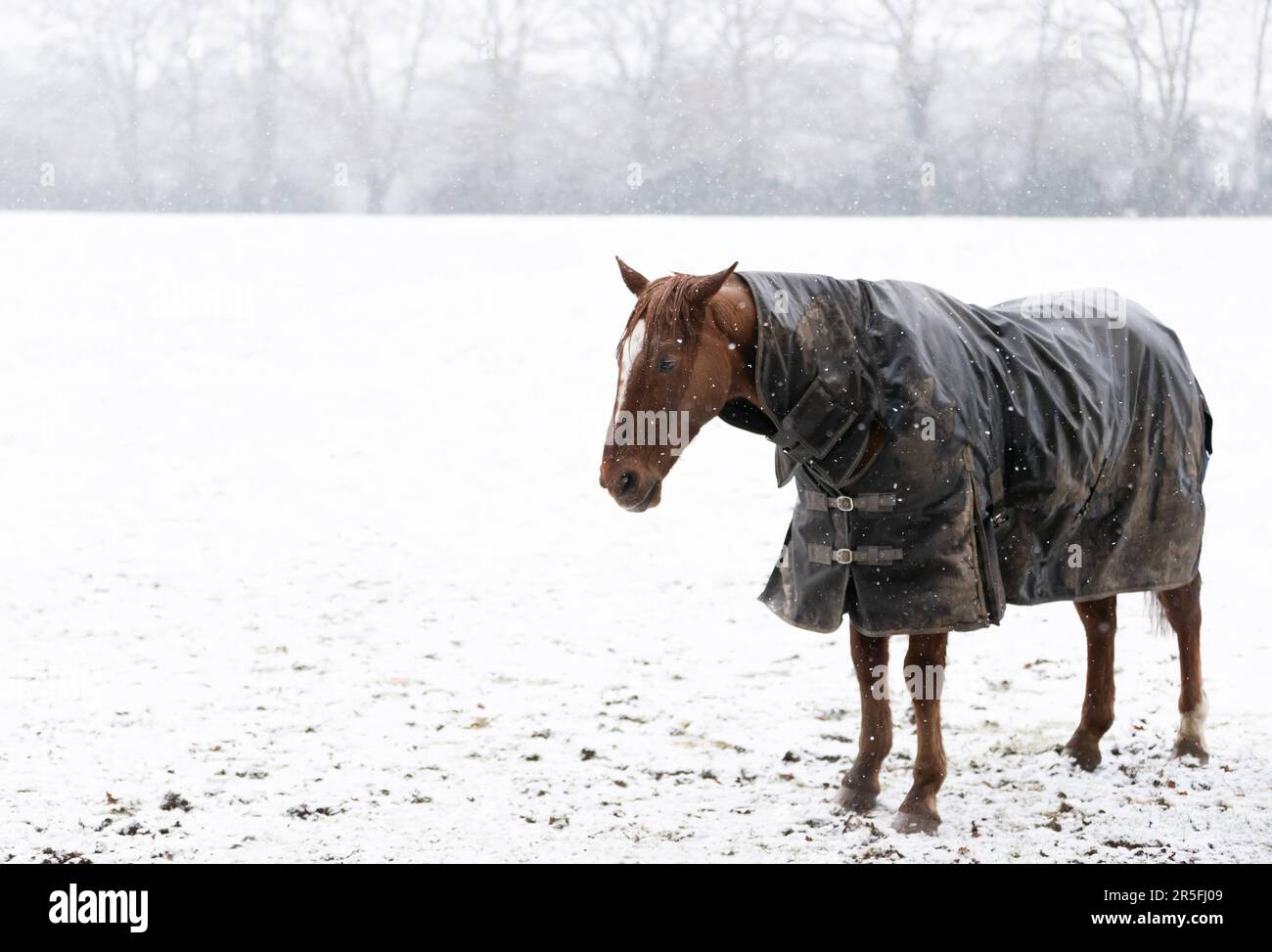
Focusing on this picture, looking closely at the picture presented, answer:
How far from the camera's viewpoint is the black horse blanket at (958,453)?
363 centimetres

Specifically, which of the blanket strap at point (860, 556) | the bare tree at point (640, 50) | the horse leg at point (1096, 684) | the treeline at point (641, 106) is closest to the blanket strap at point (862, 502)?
the blanket strap at point (860, 556)

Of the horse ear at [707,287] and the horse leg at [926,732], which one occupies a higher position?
the horse ear at [707,287]

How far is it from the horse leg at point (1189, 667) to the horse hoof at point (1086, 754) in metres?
0.34

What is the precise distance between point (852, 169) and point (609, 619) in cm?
788

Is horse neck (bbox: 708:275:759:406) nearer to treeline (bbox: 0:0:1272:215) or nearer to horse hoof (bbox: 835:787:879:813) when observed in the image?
horse hoof (bbox: 835:787:879:813)

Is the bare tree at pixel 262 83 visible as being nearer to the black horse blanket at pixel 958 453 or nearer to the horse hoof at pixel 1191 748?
the black horse blanket at pixel 958 453

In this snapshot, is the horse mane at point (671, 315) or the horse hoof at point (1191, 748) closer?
the horse mane at point (671, 315)

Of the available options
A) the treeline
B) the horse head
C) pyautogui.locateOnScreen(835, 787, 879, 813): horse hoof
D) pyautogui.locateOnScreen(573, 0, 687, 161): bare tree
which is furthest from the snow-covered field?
the horse head

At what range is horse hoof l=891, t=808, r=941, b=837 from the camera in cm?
391

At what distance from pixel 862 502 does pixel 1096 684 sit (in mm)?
1535

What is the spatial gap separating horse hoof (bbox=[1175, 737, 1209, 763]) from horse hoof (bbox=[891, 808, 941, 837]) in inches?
49.9

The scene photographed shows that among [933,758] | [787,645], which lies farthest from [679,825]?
[787,645]

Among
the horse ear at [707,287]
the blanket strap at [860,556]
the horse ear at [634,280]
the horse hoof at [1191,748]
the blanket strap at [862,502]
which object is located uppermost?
the horse ear at [634,280]

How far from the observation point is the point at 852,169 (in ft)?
42.7
